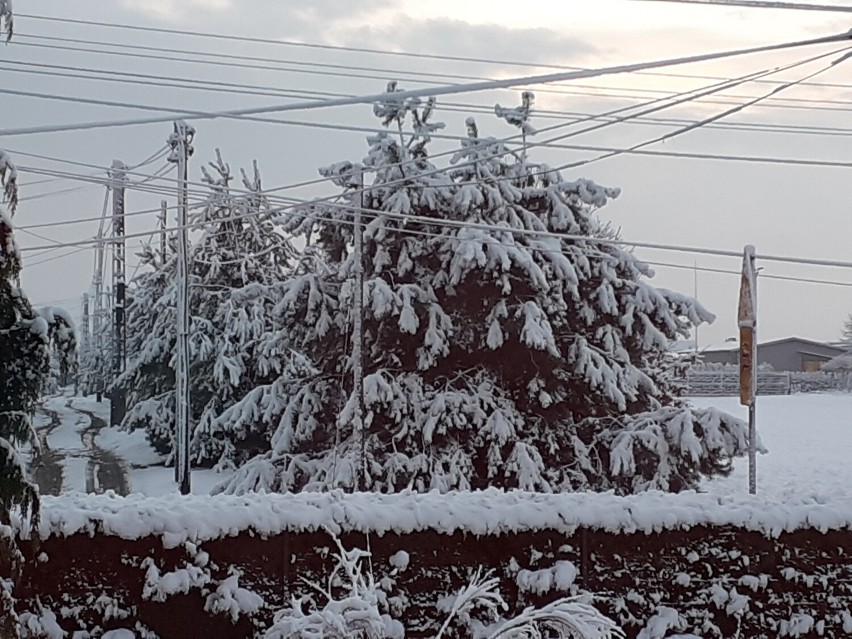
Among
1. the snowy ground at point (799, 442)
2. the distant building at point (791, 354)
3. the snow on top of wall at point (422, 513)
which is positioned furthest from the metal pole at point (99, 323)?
the snow on top of wall at point (422, 513)

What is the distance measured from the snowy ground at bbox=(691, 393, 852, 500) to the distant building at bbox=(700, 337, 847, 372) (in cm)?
1560

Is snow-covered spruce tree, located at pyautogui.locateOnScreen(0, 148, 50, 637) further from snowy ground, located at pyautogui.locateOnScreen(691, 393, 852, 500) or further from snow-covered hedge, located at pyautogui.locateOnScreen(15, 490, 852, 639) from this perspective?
snowy ground, located at pyautogui.locateOnScreen(691, 393, 852, 500)

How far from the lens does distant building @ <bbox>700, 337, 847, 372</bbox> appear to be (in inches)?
2110

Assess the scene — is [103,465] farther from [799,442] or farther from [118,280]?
[799,442]

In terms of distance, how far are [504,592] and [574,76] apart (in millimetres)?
4148

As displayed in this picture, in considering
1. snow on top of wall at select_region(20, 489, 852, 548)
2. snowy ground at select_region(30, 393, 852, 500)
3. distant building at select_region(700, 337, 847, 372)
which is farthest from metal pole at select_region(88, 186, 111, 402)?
snow on top of wall at select_region(20, 489, 852, 548)

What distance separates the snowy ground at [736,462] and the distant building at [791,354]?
52.1 ft

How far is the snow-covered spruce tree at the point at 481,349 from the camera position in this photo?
14.2 meters

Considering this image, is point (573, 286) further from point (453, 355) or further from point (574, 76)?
point (574, 76)

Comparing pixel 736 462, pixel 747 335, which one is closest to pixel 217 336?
pixel 736 462

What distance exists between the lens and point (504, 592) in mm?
7383

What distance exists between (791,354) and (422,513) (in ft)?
168

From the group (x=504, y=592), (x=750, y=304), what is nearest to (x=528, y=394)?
(x=750, y=304)

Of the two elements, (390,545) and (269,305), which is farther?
(269,305)
